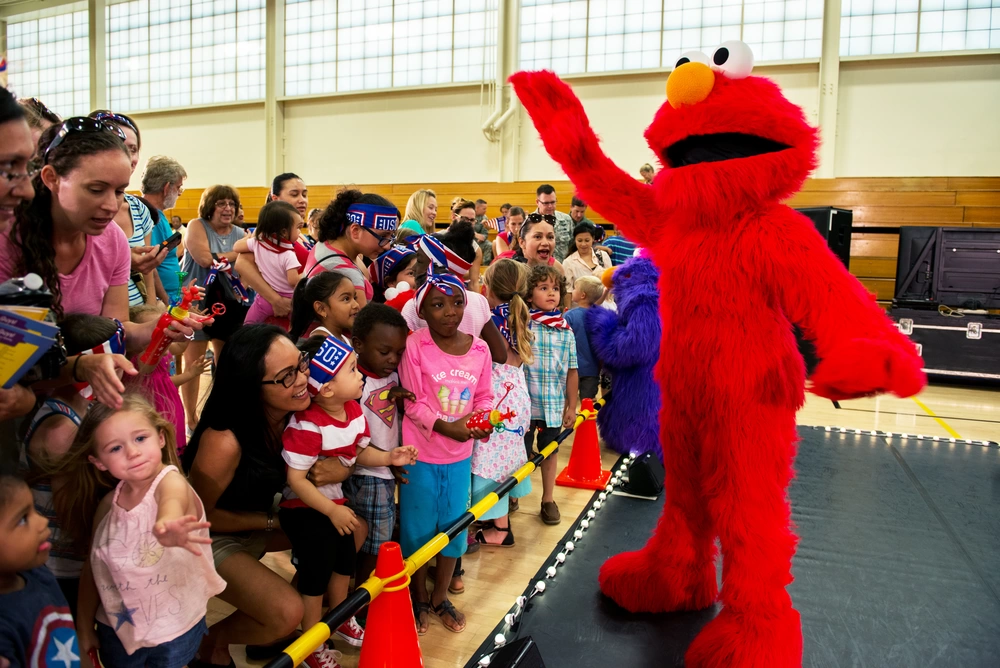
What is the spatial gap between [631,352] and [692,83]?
193 cm

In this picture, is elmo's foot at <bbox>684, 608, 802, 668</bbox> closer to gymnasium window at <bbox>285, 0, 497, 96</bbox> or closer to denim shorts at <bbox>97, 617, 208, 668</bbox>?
denim shorts at <bbox>97, 617, 208, 668</bbox>

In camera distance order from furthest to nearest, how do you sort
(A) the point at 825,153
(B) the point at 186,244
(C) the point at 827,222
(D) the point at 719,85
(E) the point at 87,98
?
(E) the point at 87,98 → (A) the point at 825,153 → (C) the point at 827,222 → (B) the point at 186,244 → (D) the point at 719,85

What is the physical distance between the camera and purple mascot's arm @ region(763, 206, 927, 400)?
1.62 m

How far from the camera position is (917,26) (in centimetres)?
885

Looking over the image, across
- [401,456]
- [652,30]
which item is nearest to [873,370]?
[401,456]

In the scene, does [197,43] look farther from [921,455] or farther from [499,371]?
[921,455]

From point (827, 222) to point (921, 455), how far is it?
374 cm

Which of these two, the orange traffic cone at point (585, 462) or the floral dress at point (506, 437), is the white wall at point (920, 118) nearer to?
the orange traffic cone at point (585, 462)

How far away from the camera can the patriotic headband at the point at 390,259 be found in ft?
10.6

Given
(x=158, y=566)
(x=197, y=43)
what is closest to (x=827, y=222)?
(x=158, y=566)

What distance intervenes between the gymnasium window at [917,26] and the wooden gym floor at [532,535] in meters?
5.11

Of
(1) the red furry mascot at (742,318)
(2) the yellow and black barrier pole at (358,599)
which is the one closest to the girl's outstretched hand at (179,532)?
(2) the yellow and black barrier pole at (358,599)

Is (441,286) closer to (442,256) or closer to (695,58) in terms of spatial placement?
(442,256)

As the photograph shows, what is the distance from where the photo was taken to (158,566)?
1.57 metres
